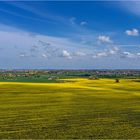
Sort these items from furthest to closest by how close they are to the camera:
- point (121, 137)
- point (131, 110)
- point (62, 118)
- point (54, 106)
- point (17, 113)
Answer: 1. point (54, 106)
2. point (131, 110)
3. point (17, 113)
4. point (62, 118)
5. point (121, 137)

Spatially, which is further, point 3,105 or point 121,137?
point 3,105

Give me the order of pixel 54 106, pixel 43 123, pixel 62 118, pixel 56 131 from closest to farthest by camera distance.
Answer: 1. pixel 56 131
2. pixel 43 123
3. pixel 62 118
4. pixel 54 106

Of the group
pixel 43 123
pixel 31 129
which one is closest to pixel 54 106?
pixel 43 123

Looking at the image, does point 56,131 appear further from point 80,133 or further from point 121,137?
point 121,137

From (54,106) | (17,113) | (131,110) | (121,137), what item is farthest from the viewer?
(54,106)

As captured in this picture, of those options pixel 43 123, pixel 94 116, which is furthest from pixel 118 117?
pixel 43 123

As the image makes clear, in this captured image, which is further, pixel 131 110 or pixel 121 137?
pixel 131 110

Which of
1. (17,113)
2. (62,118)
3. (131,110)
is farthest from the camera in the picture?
(131,110)

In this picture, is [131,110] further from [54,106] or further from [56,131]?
[56,131]
